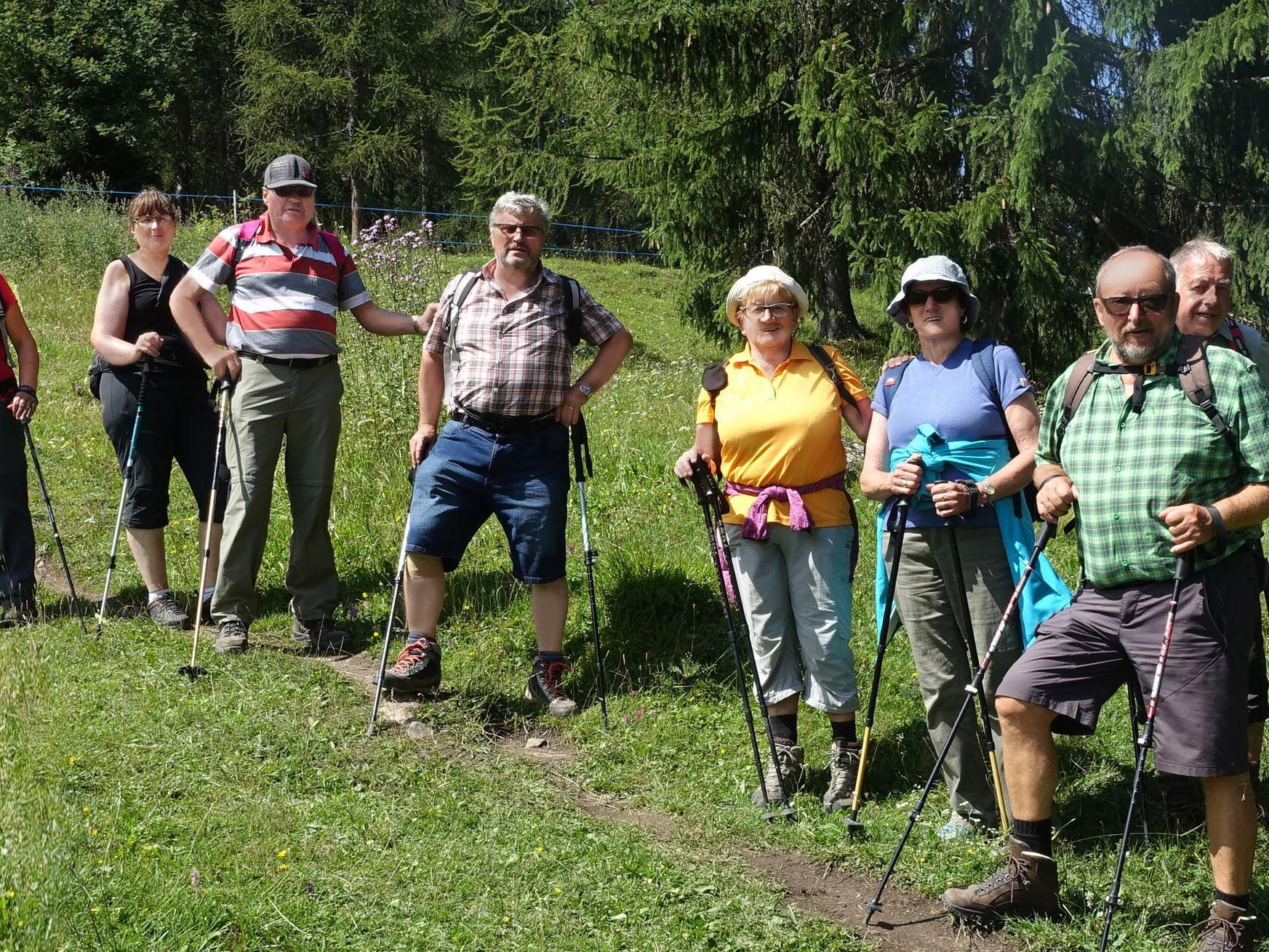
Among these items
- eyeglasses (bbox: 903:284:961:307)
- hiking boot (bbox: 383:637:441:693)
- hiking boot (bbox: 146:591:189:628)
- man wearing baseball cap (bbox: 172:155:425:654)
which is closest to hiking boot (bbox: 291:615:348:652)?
man wearing baseball cap (bbox: 172:155:425:654)

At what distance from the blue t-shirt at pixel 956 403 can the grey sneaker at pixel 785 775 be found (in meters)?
1.14

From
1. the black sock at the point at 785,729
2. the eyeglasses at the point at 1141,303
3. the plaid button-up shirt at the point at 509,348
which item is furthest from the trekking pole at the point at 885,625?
the plaid button-up shirt at the point at 509,348

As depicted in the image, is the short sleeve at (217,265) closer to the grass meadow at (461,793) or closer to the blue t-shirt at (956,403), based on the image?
the grass meadow at (461,793)

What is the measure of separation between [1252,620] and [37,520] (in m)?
7.93

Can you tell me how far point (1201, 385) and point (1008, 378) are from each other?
0.86 meters

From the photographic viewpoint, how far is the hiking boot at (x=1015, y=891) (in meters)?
3.81

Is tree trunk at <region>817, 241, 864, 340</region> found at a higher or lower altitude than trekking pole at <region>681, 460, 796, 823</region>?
higher

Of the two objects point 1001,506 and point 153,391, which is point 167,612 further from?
point 1001,506

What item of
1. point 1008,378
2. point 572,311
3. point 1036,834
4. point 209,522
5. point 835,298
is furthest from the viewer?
point 835,298

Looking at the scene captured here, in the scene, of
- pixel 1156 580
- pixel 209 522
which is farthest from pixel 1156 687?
pixel 209 522

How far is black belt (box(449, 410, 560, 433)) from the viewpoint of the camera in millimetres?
5648

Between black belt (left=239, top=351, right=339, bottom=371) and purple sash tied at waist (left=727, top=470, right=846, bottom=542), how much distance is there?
8.65ft

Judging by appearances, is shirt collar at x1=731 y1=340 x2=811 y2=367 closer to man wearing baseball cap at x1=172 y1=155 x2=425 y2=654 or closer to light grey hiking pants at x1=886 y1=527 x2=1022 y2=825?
light grey hiking pants at x1=886 y1=527 x2=1022 y2=825

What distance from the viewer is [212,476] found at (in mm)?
6848
